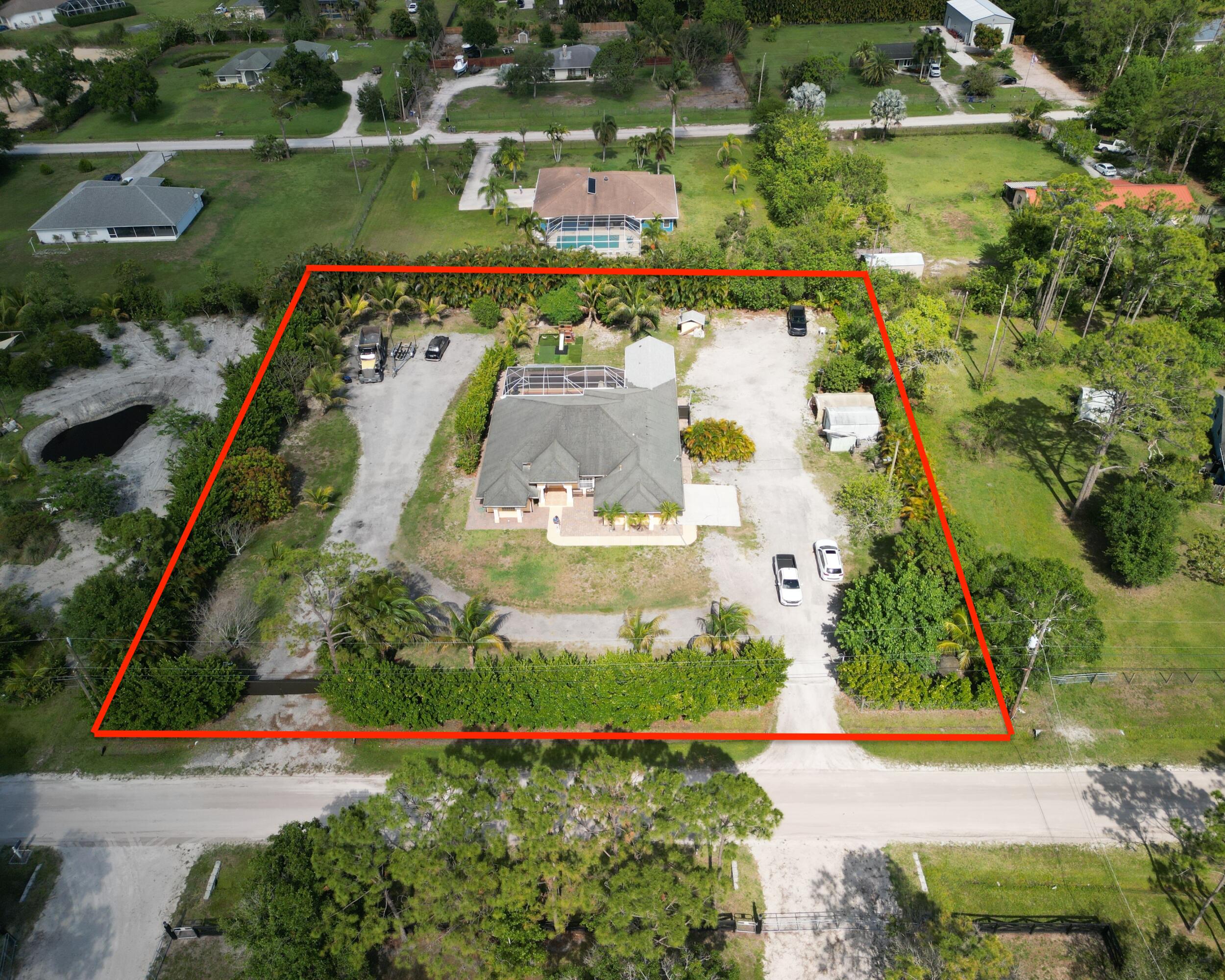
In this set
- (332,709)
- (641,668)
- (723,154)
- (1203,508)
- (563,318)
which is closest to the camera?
(641,668)

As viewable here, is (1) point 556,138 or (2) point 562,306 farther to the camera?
(1) point 556,138

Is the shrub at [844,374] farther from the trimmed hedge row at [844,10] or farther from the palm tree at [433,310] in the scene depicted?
the trimmed hedge row at [844,10]

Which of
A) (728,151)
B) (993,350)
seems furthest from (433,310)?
(993,350)

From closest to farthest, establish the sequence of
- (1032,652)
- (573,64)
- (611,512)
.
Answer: (1032,652)
(611,512)
(573,64)

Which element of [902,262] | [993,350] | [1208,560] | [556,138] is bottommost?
[1208,560]

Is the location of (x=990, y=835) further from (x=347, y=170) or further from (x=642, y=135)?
(x=347, y=170)

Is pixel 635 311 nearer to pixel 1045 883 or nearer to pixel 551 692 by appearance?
pixel 551 692

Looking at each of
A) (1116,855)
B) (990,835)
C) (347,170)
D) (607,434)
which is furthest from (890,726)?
(347,170)
